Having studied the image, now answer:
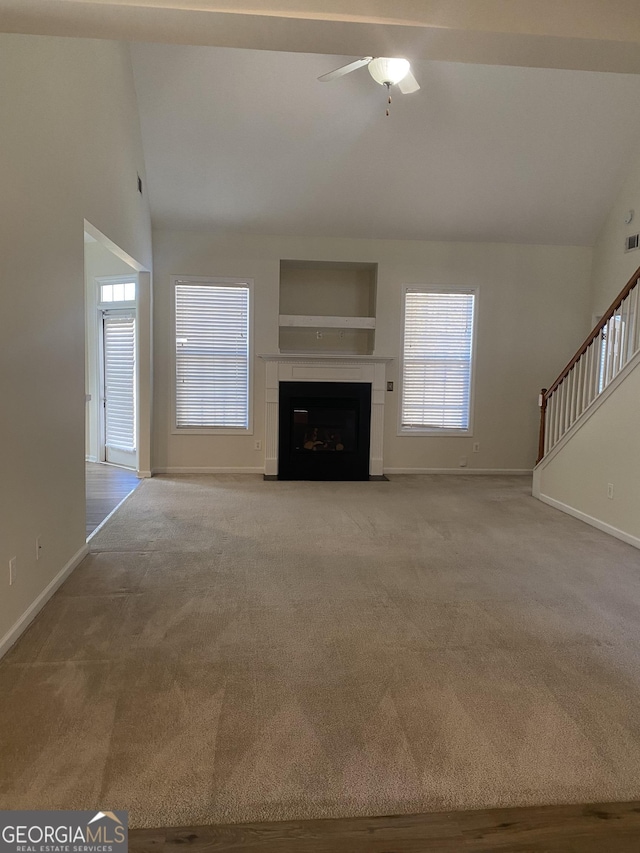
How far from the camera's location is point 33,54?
118 inches

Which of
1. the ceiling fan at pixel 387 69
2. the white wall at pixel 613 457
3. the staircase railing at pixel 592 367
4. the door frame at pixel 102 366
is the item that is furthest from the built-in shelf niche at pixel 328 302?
the ceiling fan at pixel 387 69

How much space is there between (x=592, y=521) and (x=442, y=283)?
11.6ft

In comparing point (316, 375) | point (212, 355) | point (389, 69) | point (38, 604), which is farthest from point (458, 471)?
point (38, 604)

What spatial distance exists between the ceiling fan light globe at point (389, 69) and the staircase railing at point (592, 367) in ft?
7.85

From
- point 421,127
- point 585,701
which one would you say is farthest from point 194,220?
point 585,701

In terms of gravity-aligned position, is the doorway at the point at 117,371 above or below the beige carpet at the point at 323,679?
above

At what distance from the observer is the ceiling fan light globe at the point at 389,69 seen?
4.00 metres

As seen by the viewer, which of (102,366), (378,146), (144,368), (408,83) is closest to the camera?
(408,83)

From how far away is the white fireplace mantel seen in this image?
699 centimetres

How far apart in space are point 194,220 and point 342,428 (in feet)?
10.1

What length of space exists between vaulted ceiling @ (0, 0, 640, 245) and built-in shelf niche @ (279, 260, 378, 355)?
61 centimetres

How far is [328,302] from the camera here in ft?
24.7

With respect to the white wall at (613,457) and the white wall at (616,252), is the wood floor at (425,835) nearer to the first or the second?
the white wall at (613,457)

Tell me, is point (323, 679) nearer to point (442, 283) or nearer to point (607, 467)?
point (607, 467)
